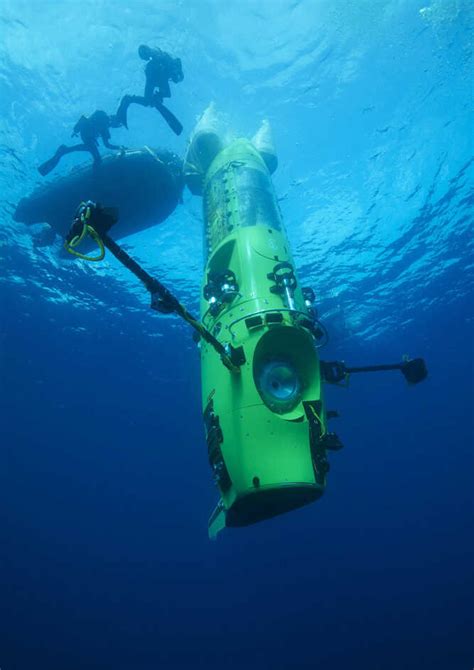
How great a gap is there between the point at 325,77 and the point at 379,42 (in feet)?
5.60

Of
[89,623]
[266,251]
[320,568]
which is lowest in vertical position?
[89,623]

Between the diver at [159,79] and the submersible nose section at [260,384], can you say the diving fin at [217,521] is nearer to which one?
the submersible nose section at [260,384]

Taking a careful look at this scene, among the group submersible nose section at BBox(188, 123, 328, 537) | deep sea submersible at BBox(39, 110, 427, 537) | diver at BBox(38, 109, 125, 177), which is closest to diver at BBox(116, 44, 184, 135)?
diver at BBox(38, 109, 125, 177)

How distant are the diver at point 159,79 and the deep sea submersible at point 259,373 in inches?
117

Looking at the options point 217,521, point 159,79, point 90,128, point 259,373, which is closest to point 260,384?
point 259,373

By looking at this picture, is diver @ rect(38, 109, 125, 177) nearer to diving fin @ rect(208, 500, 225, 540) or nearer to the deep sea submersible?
the deep sea submersible

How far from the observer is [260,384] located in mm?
4875

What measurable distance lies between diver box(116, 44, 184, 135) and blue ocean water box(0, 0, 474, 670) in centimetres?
244

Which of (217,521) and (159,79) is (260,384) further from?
(159,79)

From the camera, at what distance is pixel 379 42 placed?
414 inches

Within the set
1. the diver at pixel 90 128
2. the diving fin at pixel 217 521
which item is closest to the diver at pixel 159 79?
the diver at pixel 90 128

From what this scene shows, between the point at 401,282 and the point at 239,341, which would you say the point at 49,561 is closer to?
the point at 401,282

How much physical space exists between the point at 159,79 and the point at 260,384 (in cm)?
754

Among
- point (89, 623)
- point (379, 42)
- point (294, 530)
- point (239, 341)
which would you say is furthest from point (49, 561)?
point (379, 42)
